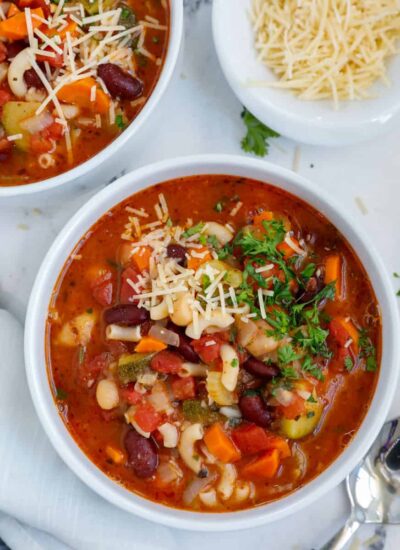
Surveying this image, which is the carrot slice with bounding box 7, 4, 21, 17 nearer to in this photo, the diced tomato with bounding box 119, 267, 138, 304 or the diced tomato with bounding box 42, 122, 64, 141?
the diced tomato with bounding box 42, 122, 64, 141

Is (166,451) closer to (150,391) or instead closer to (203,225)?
(150,391)

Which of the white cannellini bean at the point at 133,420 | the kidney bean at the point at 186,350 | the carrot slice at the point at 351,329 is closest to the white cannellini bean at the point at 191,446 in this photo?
the white cannellini bean at the point at 133,420

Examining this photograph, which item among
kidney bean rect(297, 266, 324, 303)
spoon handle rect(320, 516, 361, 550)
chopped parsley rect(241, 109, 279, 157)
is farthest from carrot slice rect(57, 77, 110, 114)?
spoon handle rect(320, 516, 361, 550)

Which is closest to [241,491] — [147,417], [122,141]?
[147,417]

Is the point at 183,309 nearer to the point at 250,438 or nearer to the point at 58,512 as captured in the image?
the point at 250,438

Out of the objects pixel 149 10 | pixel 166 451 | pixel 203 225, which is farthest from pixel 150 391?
pixel 149 10

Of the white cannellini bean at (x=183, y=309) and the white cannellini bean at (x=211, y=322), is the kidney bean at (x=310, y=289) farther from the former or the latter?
the white cannellini bean at (x=183, y=309)

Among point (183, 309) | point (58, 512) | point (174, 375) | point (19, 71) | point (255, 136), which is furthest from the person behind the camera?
point (255, 136)
